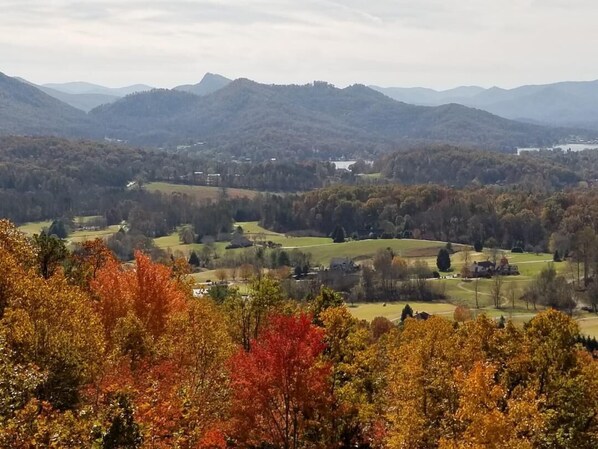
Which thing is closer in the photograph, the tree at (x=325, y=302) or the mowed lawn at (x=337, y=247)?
the tree at (x=325, y=302)

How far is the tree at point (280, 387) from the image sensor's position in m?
29.5

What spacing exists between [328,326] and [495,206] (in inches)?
6792

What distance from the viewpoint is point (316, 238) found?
194m

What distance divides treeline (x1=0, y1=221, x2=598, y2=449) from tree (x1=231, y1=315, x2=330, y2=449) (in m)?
0.06

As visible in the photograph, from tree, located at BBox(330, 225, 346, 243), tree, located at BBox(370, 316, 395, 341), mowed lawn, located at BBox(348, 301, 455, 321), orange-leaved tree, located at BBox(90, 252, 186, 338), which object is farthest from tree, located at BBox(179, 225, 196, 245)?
orange-leaved tree, located at BBox(90, 252, 186, 338)

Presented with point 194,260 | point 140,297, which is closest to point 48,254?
point 140,297

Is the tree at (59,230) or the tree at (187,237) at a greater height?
the tree at (59,230)

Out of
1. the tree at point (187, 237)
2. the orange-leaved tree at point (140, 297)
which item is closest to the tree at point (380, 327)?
the orange-leaved tree at point (140, 297)

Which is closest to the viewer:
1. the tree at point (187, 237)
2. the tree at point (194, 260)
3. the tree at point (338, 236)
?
the tree at point (194, 260)

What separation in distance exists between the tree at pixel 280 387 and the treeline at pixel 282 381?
0.06m

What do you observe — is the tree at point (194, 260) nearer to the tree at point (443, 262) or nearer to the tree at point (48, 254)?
the tree at point (443, 262)

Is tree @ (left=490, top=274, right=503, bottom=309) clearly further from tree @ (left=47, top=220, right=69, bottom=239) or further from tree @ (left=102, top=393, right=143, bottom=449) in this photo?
tree @ (left=47, top=220, right=69, bottom=239)

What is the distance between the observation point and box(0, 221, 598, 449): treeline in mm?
24031

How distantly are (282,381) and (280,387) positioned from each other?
1.23 feet
